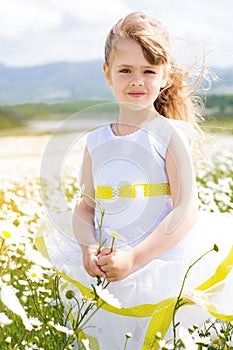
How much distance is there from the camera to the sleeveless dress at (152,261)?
1.73 metres

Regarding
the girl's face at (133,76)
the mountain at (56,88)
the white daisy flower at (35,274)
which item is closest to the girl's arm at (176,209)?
the girl's face at (133,76)

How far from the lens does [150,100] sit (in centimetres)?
180

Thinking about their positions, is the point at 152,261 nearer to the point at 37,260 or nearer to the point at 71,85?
the point at 37,260

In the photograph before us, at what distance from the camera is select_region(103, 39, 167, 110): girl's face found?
1761 mm

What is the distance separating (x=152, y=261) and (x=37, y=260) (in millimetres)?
287

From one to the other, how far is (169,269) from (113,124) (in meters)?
0.41

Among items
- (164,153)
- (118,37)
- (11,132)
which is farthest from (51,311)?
(11,132)

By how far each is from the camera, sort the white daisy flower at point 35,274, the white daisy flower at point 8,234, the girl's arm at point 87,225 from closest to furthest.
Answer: the white daisy flower at point 8,234 → the girl's arm at point 87,225 → the white daisy flower at point 35,274

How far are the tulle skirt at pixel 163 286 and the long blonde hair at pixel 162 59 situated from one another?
37 cm

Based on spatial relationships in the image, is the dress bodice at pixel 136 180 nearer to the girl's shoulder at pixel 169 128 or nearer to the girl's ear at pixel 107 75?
the girl's shoulder at pixel 169 128

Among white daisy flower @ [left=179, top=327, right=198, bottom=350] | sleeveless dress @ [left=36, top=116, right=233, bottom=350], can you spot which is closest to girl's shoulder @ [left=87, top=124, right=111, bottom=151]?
sleeveless dress @ [left=36, top=116, right=233, bottom=350]

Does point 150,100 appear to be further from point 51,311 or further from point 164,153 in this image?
point 51,311

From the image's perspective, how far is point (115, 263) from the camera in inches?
63.9

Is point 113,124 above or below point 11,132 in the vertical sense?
above
